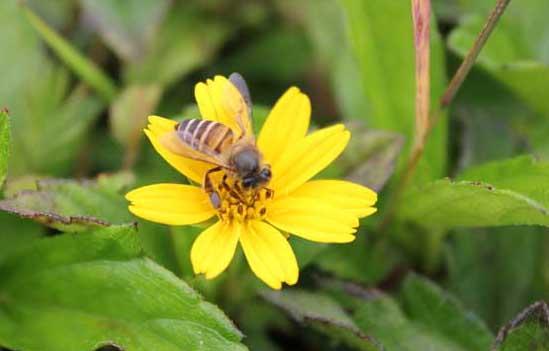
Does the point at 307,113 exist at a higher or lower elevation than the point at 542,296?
higher

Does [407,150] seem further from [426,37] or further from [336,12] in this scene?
[336,12]

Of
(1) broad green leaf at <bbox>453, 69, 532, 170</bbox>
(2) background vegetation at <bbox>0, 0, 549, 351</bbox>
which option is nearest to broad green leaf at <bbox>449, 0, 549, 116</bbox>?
(2) background vegetation at <bbox>0, 0, 549, 351</bbox>

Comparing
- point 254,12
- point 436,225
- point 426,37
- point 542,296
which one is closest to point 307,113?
point 426,37

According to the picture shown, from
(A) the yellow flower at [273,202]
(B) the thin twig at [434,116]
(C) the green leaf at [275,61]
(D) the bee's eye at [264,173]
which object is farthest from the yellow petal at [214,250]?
(C) the green leaf at [275,61]

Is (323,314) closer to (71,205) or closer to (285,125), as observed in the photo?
(285,125)

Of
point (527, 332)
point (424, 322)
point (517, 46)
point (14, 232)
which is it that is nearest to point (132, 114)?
point (14, 232)

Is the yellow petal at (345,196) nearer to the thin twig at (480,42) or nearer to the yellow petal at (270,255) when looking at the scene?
the yellow petal at (270,255)
